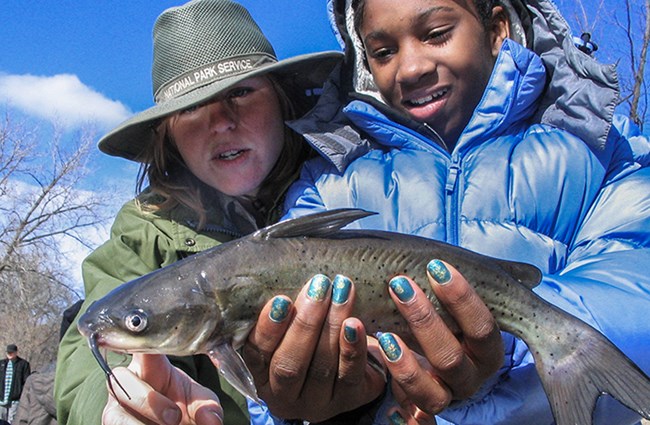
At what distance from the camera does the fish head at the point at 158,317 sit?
7.16 ft

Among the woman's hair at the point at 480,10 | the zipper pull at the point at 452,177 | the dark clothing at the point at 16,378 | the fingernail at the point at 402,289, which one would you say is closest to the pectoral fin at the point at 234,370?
the fingernail at the point at 402,289

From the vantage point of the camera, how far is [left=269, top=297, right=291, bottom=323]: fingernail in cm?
222

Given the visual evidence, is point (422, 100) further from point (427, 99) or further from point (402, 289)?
point (402, 289)

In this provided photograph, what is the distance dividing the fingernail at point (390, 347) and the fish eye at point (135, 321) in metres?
0.84

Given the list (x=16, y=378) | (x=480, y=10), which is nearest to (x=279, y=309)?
(x=480, y=10)

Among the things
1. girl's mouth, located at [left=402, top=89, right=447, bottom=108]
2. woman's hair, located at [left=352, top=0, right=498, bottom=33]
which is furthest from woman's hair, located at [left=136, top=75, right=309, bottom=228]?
girl's mouth, located at [left=402, top=89, right=447, bottom=108]

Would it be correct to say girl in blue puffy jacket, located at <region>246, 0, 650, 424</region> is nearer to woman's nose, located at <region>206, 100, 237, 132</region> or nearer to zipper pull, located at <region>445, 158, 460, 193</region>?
zipper pull, located at <region>445, 158, 460, 193</region>

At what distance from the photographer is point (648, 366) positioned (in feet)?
7.73

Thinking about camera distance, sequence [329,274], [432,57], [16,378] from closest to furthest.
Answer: [329,274], [432,57], [16,378]

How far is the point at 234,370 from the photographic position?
2.17 meters

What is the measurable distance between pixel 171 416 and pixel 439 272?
1209 millimetres

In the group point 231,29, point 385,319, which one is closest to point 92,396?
point 385,319

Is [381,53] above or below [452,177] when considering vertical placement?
above

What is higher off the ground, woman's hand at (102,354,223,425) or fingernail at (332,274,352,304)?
fingernail at (332,274,352,304)
